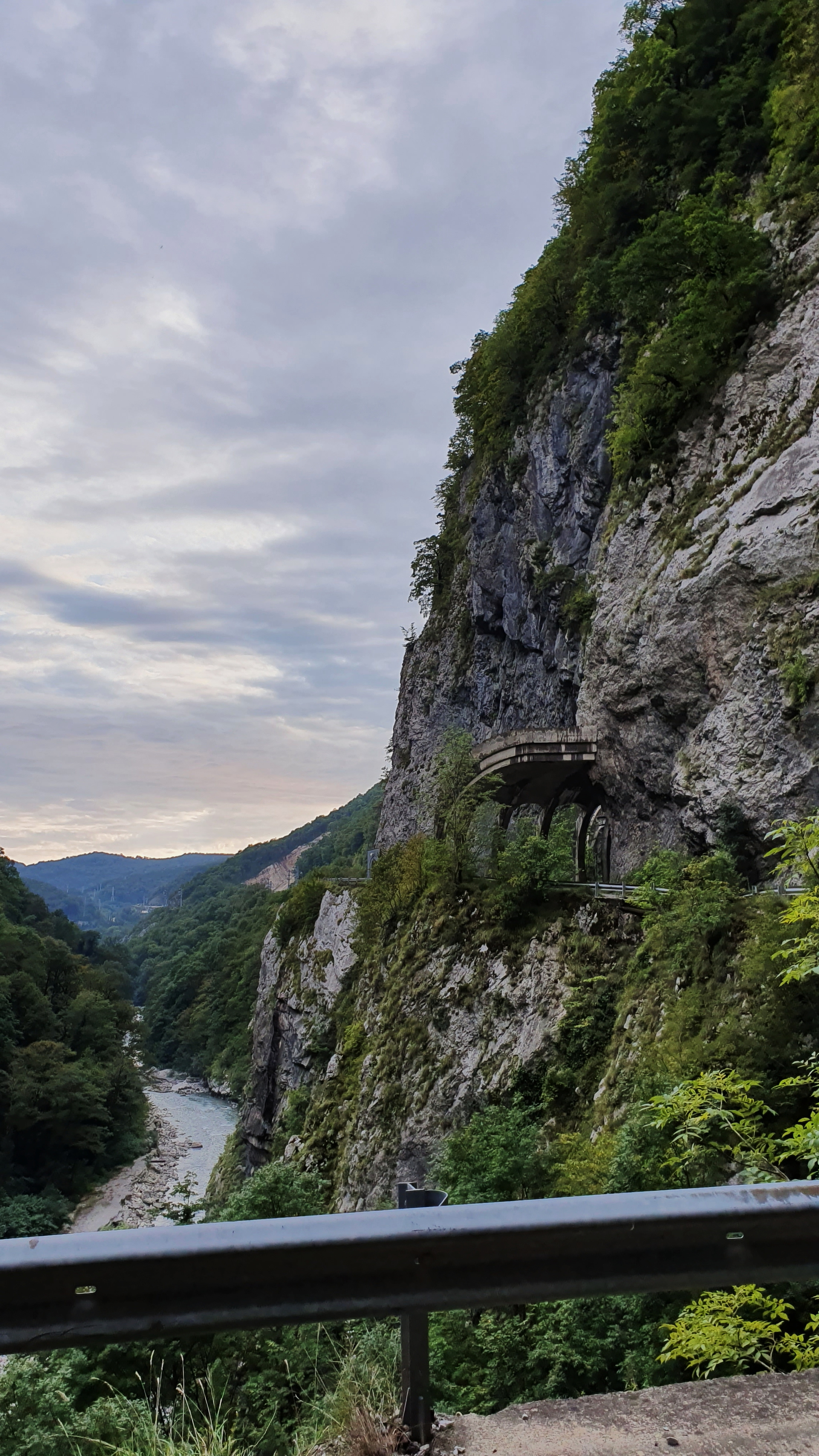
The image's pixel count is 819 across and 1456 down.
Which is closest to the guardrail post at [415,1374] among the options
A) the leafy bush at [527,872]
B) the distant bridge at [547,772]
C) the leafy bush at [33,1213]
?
the leafy bush at [527,872]

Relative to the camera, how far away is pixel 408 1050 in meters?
17.3

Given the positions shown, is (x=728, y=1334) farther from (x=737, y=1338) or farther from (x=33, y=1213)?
(x=33, y=1213)

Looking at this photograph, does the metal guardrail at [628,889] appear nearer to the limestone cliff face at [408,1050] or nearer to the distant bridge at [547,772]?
the limestone cliff face at [408,1050]

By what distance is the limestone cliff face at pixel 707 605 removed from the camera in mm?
13273

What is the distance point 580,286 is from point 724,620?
19.0 meters

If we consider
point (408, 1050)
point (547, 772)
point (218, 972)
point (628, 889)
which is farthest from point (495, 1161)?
point (218, 972)

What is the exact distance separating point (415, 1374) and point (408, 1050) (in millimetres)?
16283

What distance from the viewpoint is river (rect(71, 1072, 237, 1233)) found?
3641cm

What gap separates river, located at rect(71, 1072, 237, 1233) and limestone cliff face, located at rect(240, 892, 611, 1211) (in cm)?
780

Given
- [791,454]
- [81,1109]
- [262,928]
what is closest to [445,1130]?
Result: [791,454]

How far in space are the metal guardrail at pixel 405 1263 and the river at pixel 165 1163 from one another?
27206mm

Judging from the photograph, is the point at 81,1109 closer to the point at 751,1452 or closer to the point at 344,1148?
the point at 344,1148

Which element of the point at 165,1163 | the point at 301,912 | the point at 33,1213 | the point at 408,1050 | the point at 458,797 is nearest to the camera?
the point at 408,1050

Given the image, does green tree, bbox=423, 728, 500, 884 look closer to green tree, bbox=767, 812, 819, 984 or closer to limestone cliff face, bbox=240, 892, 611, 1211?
limestone cliff face, bbox=240, 892, 611, 1211
